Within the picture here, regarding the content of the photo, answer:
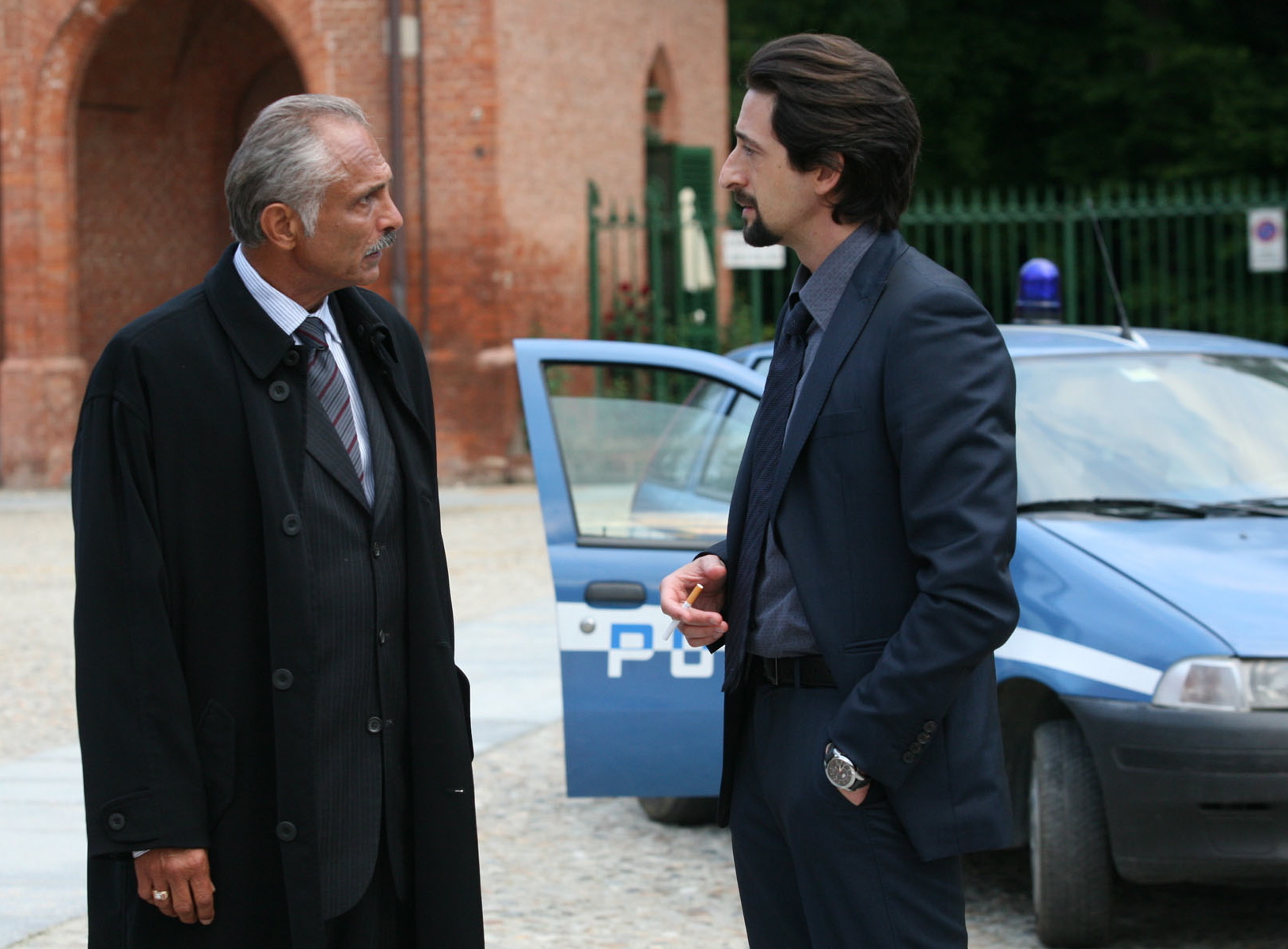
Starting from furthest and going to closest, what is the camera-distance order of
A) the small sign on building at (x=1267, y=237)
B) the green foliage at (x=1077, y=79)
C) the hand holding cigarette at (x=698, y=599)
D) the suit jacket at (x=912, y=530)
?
1. the green foliage at (x=1077, y=79)
2. the small sign on building at (x=1267, y=237)
3. the hand holding cigarette at (x=698, y=599)
4. the suit jacket at (x=912, y=530)

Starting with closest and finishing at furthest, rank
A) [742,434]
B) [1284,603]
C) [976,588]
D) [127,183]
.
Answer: [976,588], [1284,603], [742,434], [127,183]

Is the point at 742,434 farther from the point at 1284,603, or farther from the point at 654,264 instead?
the point at 654,264

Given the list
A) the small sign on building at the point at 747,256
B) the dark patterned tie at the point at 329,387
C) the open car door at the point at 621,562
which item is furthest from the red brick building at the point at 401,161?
the dark patterned tie at the point at 329,387

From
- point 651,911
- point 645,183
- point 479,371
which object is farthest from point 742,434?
point 645,183

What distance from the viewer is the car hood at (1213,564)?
13.2 feet

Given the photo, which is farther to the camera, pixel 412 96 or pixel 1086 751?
pixel 412 96

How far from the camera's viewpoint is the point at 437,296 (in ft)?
57.9

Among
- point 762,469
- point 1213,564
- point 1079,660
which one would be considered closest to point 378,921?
point 762,469

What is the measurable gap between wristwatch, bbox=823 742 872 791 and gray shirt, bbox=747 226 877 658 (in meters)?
0.18

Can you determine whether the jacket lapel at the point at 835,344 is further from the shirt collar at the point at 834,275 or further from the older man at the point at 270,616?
the older man at the point at 270,616

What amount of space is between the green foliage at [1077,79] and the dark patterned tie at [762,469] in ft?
75.3

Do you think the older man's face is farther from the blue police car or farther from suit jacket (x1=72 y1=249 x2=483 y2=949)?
the blue police car

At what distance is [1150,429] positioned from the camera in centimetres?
516

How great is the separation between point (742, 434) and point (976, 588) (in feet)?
9.79
